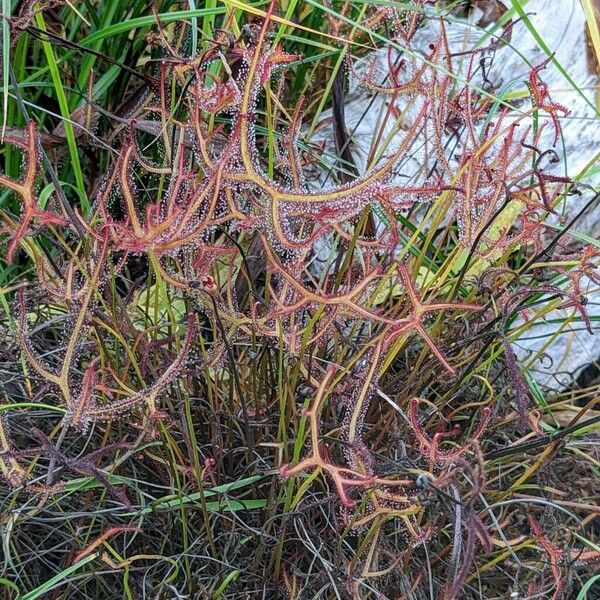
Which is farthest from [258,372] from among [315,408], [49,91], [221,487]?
[49,91]

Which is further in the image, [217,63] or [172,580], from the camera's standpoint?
[217,63]

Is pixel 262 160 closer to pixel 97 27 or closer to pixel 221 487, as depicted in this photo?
pixel 97 27

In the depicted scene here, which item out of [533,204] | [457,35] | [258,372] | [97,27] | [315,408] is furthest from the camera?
[457,35]

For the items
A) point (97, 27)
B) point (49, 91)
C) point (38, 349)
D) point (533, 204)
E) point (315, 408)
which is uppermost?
point (533, 204)

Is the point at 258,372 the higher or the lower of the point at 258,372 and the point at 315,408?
the lower

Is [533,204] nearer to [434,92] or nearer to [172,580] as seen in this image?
[434,92]

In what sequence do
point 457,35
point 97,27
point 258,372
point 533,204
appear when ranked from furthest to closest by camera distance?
1. point 457,35
2. point 97,27
3. point 258,372
4. point 533,204
